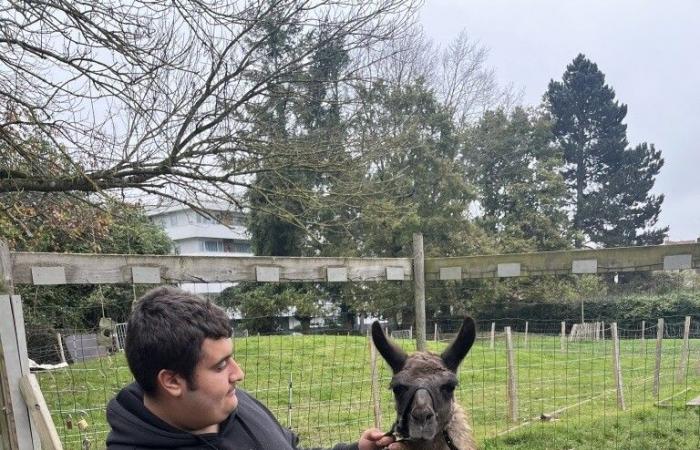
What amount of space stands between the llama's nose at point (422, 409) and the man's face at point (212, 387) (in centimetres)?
104

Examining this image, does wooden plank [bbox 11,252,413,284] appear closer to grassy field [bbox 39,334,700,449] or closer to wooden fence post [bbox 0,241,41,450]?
wooden fence post [bbox 0,241,41,450]

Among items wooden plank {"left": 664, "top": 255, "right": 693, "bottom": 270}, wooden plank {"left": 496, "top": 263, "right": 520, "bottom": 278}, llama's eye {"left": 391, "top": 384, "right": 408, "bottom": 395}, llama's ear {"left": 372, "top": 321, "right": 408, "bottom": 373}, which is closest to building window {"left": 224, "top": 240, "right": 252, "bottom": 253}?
wooden plank {"left": 496, "top": 263, "right": 520, "bottom": 278}

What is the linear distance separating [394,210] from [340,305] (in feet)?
68.7

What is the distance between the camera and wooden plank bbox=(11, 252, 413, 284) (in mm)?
3516

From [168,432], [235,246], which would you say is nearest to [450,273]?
[168,432]

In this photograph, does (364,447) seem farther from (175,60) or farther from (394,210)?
(394,210)

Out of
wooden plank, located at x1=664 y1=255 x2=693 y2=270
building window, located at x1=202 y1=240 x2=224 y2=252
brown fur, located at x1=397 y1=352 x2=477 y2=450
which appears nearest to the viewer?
brown fur, located at x1=397 y1=352 x2=477 y2=450

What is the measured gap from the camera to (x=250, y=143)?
6379mm

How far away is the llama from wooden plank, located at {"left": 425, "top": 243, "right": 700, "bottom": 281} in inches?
65.5

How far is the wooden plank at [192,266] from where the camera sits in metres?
3.52

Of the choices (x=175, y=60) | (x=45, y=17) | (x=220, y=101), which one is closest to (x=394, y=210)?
(x=220, y=101)

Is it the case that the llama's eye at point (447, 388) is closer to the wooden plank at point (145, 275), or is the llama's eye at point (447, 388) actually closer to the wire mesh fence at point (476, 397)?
the wooden plank at point (145, 275)

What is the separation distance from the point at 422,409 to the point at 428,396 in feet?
0.36

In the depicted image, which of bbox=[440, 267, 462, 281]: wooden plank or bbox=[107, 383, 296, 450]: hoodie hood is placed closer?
bbox=[107, 383, 296, 450]: hoodie hood
